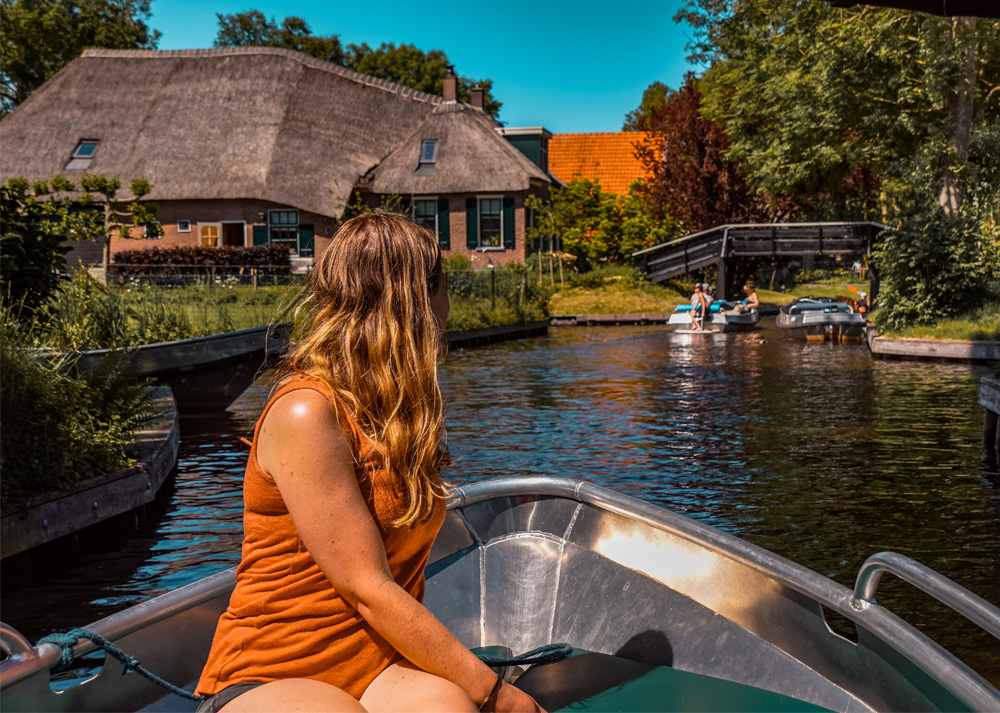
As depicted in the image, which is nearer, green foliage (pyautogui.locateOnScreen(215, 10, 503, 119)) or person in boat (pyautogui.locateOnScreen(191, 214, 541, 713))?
person in boat (pyautogui.locateOnScreen(191, 214, 541, 713))

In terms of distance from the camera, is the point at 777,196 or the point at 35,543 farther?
the point at 777,196

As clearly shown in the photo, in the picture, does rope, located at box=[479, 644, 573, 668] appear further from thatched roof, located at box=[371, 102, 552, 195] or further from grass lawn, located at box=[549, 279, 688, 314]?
thatched roof, located at box=[371, 102, 552, 195]

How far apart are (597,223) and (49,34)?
33.0 metres

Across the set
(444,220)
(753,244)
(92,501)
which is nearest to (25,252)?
(92,501)

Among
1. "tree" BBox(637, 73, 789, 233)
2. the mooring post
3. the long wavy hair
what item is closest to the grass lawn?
"tree" BBox(637, 73, 789, 233)

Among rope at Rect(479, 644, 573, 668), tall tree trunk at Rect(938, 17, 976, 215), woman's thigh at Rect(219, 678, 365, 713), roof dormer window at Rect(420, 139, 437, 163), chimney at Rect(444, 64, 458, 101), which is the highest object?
chimney at Rect(444, 64, 458, 101)

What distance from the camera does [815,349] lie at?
2217 cm

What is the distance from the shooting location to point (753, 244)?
33688 mm

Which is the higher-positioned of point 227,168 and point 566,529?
point 227,168

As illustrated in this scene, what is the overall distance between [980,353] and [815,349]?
4.53 m

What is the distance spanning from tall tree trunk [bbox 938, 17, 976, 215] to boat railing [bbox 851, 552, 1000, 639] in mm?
20396

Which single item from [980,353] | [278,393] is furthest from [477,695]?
[980,353]

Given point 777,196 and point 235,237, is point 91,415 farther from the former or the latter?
point 235,237

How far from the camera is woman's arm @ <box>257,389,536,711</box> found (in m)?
1.96
